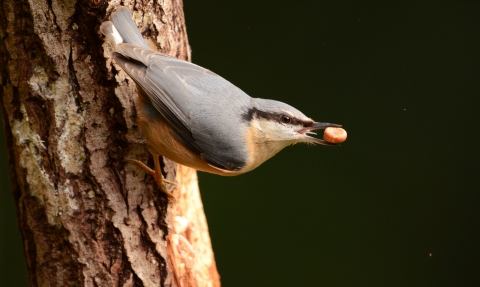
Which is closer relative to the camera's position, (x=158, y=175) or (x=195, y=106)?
(x=195, y=106)

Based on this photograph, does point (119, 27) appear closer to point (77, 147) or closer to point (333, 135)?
point (77, 147)

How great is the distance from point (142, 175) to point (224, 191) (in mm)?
1492

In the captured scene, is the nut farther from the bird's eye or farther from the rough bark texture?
the rough bark texture

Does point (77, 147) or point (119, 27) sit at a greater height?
point (119, 27)

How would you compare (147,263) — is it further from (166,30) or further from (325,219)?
(325,219)

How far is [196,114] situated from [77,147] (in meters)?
0.48

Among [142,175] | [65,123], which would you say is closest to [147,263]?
[142,175]

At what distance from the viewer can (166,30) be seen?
7.50 ft

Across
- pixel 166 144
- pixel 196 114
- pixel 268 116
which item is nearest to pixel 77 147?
pixel 166 144

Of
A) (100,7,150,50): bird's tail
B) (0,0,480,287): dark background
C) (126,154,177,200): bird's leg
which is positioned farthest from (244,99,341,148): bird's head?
(0,0,480,287): dark background

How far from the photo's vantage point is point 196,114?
2105 mm

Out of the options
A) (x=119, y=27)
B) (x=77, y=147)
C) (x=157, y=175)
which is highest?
(x=119, y=27)

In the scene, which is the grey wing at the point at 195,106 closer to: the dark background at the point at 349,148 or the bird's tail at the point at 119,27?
the bird's tail at the point at 119,27

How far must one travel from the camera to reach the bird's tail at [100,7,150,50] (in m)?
1.99
